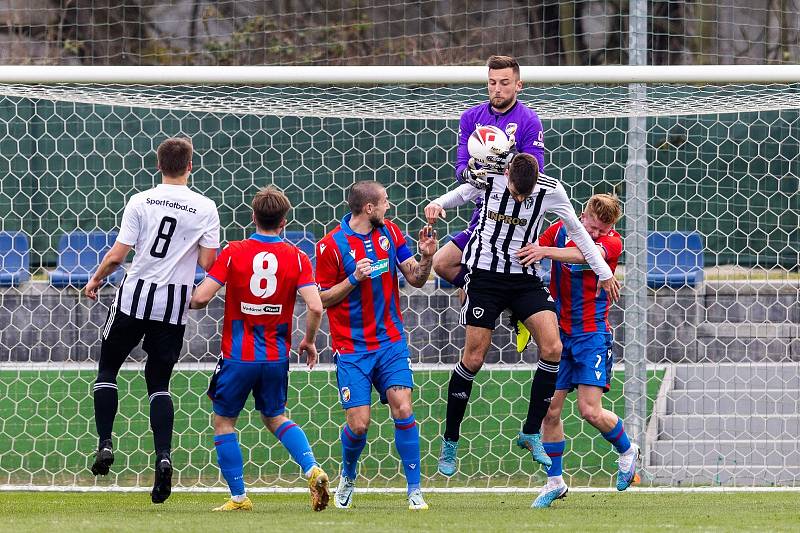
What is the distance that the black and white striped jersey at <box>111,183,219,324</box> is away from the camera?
6.00 metres

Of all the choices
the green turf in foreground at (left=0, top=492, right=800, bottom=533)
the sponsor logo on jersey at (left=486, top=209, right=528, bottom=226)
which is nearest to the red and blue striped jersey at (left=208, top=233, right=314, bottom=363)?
the green turf in foreground at (left=0, top=492, right=800, bottom=533)

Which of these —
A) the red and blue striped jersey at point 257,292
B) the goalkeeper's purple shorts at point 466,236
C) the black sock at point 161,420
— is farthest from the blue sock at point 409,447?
the black sock at point 161,420

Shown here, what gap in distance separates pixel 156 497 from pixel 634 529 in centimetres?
237

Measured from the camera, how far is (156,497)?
18.9ft

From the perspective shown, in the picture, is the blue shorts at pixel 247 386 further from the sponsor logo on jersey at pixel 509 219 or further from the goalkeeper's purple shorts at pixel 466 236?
the sponsor logo on jersey at pixel 509 219

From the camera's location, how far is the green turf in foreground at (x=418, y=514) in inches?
200

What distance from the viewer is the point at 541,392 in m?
6.54

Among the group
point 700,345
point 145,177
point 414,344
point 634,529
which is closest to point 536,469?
point 414,344

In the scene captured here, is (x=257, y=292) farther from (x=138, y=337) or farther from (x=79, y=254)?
(x=79, y=254)

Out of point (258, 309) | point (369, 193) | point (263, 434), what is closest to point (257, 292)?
point (258, 309)

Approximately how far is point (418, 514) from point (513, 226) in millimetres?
1651

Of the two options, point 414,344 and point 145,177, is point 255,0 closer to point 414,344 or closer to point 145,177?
point 145,177

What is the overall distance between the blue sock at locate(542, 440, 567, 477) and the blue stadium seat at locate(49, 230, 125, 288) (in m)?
4.23

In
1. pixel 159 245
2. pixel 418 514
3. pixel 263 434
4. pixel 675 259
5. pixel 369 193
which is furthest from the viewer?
pixel 675 259
